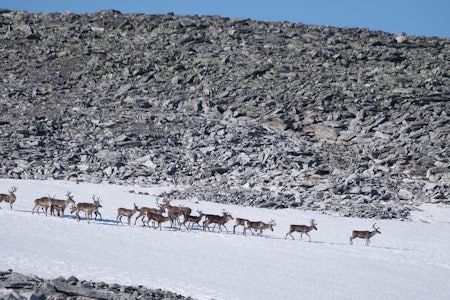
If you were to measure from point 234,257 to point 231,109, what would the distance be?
93.6 ft

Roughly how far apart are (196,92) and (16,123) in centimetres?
1280

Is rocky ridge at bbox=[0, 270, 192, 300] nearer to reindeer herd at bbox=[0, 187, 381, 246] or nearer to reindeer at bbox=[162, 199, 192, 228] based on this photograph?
reindeer herd at bbox=[0, 187, 381, 246]

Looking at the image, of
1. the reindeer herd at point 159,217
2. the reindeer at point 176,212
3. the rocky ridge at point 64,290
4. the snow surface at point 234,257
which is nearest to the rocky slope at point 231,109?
the snow surface at point 234,257

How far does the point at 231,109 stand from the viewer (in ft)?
171

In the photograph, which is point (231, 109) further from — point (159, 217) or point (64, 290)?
point (64, 290)

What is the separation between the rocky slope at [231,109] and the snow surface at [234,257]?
5570 millimetres

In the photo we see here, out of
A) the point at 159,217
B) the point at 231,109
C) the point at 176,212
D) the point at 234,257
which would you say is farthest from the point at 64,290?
the point at 231,109

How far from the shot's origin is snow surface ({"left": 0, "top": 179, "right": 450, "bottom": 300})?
1998cm

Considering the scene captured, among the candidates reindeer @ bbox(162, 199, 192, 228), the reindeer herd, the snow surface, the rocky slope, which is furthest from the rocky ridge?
the rocky slope

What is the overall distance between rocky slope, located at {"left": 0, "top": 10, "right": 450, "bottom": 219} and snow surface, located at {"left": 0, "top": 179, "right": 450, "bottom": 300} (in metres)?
5.57

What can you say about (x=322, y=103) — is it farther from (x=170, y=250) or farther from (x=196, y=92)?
(x=170, y=250)

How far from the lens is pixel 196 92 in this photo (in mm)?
55000

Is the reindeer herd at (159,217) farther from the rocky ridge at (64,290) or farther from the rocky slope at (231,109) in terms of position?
the rocky ridge at (64,290)

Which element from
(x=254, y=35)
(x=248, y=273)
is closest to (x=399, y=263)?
(x=248, y=273)
